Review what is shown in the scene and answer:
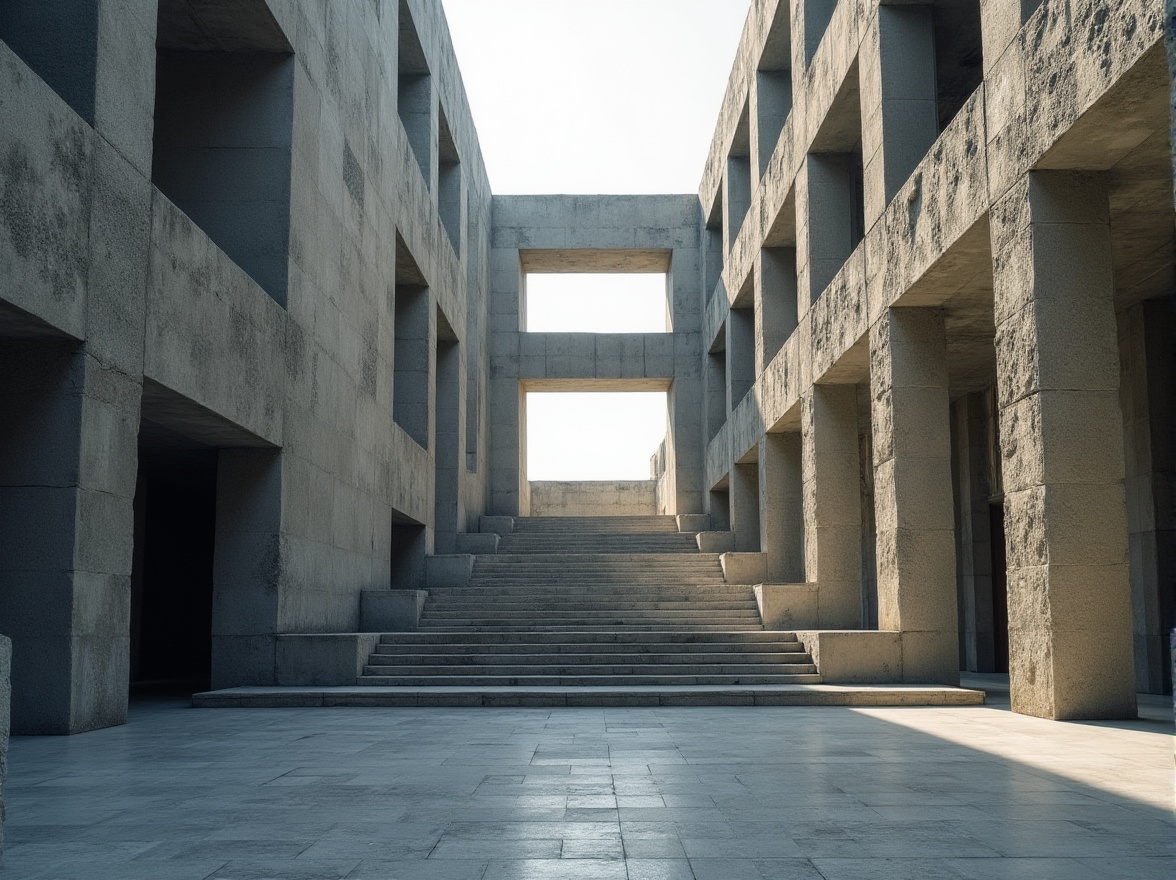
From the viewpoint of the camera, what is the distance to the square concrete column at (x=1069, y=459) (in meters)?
10.3

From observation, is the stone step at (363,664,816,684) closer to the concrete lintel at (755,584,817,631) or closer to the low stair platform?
the low stair platform

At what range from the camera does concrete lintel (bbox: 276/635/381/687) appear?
1409 centimetres

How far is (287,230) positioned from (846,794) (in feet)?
34.3

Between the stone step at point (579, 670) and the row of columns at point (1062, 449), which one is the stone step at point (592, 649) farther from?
the row of columns at point (1062, 449)

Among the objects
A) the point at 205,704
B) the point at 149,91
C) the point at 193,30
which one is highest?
the point at 193,30

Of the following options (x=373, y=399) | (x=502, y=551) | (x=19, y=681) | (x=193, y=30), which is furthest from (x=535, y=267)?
(x=19, y=681)

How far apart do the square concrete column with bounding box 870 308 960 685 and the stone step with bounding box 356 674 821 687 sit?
1516 mm

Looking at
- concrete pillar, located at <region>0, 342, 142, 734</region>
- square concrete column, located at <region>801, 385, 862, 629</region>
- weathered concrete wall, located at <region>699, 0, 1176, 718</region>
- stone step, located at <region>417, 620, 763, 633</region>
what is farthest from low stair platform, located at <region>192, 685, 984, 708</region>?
square concrete column, located at <region>801, 385, 862, 629</region>

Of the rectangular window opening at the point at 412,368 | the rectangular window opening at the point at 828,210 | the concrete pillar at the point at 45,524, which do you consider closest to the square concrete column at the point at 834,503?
the rectangular window opening at the point at 828,210

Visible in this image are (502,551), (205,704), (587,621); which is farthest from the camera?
(502,551)

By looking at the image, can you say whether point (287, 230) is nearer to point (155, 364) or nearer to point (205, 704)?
point (155, 364)

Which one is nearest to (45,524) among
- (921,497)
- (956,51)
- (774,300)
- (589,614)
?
(589,614)

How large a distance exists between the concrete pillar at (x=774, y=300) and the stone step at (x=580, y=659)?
345 inches

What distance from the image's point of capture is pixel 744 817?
593 centimetres
